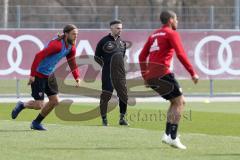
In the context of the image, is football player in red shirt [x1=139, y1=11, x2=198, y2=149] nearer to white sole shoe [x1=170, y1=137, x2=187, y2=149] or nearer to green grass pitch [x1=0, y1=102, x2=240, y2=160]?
white sole shoe [x1=170, y1=137, x2=187, y2=149]

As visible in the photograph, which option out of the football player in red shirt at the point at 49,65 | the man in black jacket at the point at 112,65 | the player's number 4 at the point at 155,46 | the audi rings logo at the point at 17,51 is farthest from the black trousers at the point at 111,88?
the audi rings logo at the point at 17,51

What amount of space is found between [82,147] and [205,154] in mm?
1976

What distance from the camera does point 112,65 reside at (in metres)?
17.8

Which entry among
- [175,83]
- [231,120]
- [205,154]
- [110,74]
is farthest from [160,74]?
[231,120]

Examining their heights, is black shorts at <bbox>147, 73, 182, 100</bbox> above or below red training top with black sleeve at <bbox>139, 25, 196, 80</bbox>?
below

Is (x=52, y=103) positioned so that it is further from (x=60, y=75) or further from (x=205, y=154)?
(x=60, y=75)

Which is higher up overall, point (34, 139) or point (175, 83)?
point (175, 83)

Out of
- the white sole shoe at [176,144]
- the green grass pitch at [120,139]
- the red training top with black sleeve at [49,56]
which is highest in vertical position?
the red training top with black sleeve at [49,56]

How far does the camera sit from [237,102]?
26469mm

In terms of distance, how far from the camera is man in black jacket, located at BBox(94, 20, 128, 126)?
1769 centimetres

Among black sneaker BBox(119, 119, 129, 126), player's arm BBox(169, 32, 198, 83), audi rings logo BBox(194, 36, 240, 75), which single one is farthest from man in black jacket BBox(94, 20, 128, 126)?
audi rings logo BBox(194, 36, 240, 75)

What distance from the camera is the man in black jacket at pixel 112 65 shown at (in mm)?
17688

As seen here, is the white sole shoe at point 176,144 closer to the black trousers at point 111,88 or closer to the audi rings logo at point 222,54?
the black trousers at point 111,88

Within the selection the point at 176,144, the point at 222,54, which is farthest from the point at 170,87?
the point at 222,54
